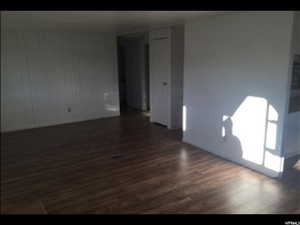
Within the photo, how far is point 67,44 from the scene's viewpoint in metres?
4.87

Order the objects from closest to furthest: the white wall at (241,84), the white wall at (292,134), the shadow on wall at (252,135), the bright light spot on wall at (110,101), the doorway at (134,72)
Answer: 1. the white wall at (241,84)
2. the shadow on wall at (252,135)
3. the white wall at (292,134)
4. the bright light spot on wall at (110,101)
5. the doorway at (134,72)

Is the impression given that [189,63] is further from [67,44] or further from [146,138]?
[67,44]

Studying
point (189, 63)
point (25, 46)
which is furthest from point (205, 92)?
point (25, 46)

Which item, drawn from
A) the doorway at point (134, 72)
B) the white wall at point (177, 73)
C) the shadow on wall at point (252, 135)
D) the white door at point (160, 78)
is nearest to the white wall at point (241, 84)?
the shadow on wall at point (252, 135)

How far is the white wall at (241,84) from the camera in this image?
2496 millimetres

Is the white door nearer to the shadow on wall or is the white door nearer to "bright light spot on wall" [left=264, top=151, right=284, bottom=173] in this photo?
the shadow on wall

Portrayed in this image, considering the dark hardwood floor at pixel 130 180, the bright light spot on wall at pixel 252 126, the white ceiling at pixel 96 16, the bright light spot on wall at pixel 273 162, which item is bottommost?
the dark hardwood floor at pixel 130 180

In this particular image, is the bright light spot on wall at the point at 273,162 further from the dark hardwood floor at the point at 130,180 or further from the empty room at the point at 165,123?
the dark hardwood floor at the point at 130,180

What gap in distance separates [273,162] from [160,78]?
9.02 ft

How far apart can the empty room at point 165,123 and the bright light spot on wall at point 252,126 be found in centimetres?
1

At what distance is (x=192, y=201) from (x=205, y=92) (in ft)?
5.65

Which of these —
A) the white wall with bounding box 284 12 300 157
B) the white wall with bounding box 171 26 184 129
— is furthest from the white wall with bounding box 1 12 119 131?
the white wall with bounding box 284 12 300 157

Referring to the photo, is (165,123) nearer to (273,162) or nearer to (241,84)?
(241,84)

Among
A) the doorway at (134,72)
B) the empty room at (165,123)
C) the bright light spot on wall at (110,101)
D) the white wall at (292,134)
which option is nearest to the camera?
the empty room at (165,123)
